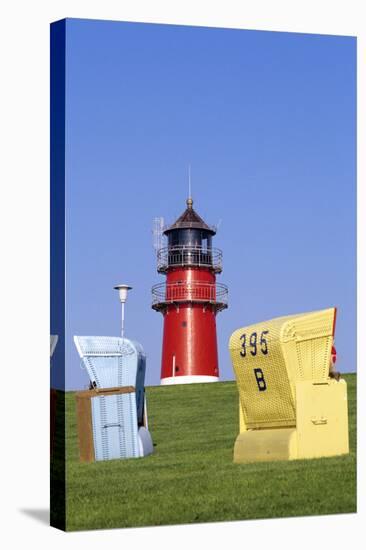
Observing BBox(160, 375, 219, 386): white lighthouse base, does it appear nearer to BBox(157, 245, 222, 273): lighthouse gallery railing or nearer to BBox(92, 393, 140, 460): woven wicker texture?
BBox(92, 393, 140, 460): woven wicker texture

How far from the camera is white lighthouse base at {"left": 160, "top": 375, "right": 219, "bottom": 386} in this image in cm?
1764

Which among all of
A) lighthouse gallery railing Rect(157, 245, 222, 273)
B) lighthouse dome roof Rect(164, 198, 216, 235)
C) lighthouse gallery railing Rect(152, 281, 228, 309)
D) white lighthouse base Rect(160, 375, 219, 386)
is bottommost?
white lighthouse base Rect(160, 375, 219, 386)

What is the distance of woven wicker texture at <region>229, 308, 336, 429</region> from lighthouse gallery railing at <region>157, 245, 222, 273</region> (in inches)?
37.0

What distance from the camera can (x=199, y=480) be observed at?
16281 mm

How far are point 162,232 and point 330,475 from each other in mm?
3559

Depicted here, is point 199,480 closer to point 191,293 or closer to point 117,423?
point 117,423

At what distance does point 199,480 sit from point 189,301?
3063mm

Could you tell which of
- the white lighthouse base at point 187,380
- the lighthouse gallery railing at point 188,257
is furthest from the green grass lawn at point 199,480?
the lighthouse gallery railing at point 188,257

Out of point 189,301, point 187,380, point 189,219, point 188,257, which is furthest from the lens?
point 189,301

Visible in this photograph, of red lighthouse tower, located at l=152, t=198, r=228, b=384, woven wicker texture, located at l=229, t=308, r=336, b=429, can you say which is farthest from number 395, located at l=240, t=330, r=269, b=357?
red lighthouse tower, located at l=152, t=198, r=228, b=384

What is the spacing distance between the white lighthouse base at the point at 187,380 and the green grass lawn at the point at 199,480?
8 centimetres

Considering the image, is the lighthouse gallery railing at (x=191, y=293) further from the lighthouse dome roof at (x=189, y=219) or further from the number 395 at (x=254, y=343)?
the lighthouse dome roof at (x=189, y=219)

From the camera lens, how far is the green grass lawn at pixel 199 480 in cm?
1559

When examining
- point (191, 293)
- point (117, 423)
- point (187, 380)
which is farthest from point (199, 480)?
point (191, 293)
